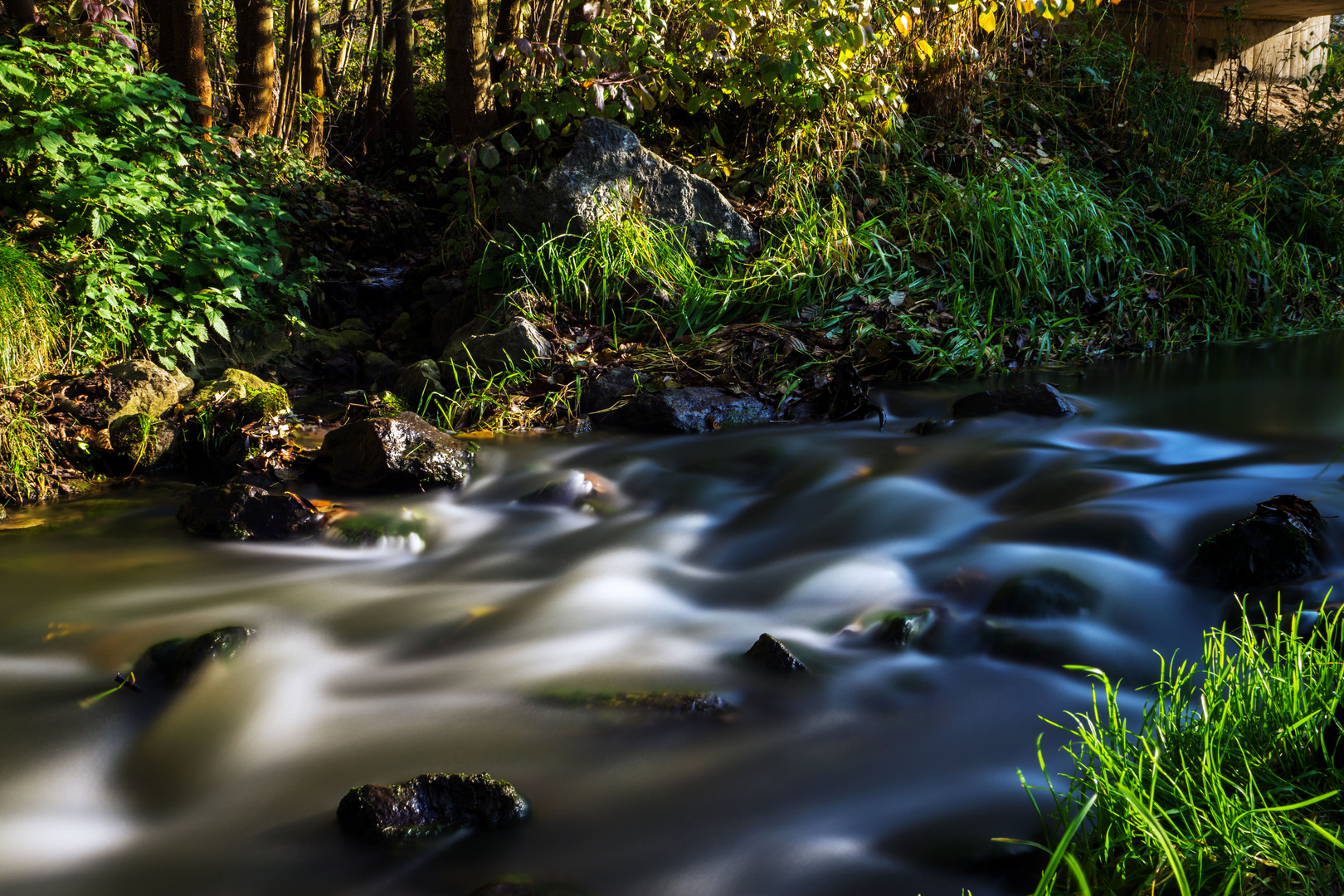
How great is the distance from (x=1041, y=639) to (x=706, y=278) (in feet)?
12.4

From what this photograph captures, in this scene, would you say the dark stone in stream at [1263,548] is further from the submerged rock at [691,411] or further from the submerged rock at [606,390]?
the submerged rock at [606,390]

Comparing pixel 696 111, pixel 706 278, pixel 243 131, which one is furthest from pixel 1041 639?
pixel 243 131

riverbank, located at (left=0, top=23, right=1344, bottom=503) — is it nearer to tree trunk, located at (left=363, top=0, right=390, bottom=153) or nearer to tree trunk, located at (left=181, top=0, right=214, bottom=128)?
tree trunk, located at (left=181, top=0, right=214, bottom=128)

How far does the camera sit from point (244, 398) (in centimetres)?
438

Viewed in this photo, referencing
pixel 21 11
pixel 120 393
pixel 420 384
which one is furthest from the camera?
pixel 21 11

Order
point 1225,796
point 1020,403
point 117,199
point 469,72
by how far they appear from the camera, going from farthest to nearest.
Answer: point 469,72
point 1020,403
point 117,199
point 1225,796

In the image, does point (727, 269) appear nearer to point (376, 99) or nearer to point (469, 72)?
point (469, 72)

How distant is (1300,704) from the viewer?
57.7 inches

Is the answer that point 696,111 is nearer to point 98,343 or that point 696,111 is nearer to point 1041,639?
point 98,343

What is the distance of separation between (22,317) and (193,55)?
3456mm

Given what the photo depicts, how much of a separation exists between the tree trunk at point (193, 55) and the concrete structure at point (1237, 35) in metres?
7.82

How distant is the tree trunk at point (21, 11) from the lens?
5.91 m

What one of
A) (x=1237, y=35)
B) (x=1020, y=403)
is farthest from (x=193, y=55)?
(x=1237, y=35)

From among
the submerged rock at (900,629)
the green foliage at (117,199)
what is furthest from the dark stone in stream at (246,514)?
the submerged rock at (900,629)
